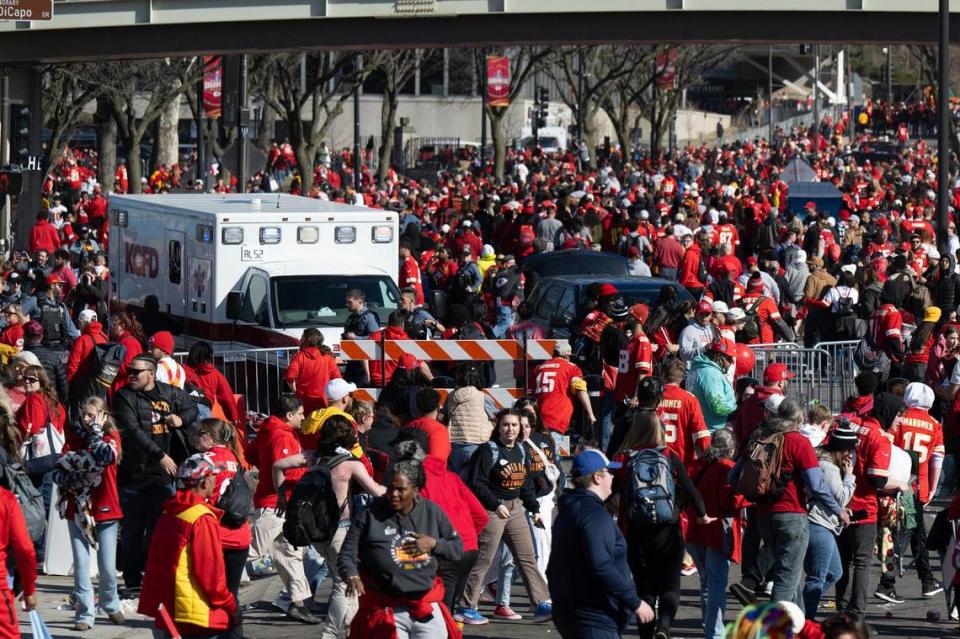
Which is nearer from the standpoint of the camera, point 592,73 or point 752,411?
point 752,411

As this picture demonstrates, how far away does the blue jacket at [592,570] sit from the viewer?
27.7ft

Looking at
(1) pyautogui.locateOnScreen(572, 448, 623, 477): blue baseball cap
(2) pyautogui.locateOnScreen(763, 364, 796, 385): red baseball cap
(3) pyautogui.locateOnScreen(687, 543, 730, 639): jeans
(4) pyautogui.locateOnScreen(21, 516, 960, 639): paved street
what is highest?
(2) pyautogui.locateOnScreen(763, 364, 796, 385): red baseball cap

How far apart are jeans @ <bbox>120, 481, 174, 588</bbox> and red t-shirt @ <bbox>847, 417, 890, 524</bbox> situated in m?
4.27

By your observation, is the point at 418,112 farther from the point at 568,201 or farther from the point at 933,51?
the point at 568,201

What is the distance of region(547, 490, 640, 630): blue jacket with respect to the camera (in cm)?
845

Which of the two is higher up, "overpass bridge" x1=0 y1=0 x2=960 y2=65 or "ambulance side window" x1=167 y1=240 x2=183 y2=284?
"overpass bridge" x1=0 y1=0 x2=960 y2=65

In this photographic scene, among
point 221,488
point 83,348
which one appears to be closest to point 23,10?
point 83,348

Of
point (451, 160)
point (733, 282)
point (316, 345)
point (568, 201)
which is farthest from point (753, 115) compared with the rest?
point (316, 345)

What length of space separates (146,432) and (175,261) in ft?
30.4

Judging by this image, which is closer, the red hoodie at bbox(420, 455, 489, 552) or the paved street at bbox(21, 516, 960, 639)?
the red hoodie at bbox(420, 455, 489, 552)

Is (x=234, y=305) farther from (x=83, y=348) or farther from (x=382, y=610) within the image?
(x=382, y=610)

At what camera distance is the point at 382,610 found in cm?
846

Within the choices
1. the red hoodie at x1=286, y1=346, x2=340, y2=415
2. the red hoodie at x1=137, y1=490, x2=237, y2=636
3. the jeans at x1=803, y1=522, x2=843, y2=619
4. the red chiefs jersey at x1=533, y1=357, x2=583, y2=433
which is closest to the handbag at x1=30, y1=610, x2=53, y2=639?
the red hoodie at x1=137, y1=490, x2=237, y2=636

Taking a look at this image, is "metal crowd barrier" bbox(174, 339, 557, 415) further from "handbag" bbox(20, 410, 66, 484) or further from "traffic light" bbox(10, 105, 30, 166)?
"traffic light" bbox(10, 105, 30, 166)
